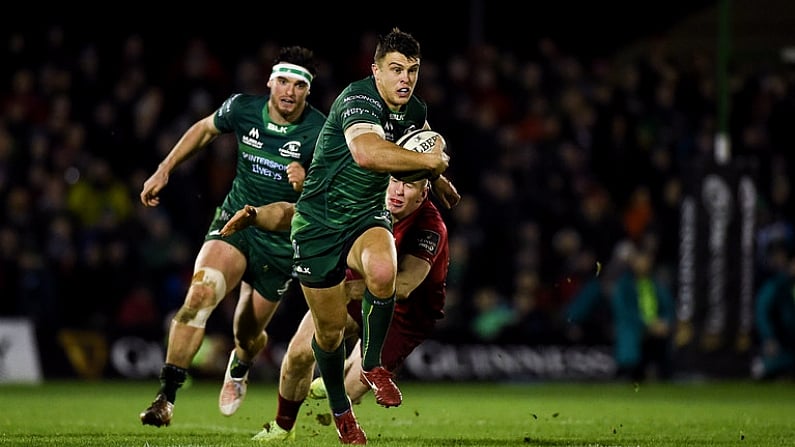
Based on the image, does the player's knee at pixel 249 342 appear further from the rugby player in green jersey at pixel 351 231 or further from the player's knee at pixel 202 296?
the rugby player in green jersey at pixel 351 231

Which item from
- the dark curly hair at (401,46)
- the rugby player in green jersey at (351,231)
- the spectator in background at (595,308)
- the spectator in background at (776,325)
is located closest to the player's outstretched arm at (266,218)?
the rugby player in green jersey at (351,231)

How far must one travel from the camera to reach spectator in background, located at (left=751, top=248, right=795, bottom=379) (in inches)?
745

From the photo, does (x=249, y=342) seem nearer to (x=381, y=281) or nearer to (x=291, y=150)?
(x=291, y=150)

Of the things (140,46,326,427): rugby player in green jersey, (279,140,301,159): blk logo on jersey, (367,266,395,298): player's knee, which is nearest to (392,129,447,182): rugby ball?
(367,266,395,298): player's knee

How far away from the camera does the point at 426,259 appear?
33.5 ft

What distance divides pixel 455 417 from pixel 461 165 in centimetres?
825

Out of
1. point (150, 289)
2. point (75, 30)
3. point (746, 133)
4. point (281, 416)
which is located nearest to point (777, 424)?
point (281, 416)

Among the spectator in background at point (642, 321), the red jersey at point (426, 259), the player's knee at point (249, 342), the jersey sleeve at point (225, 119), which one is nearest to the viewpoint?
the red jersey at point (426, 259)

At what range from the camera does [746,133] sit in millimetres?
21500

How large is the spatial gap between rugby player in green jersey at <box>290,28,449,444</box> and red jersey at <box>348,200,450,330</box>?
1355 mm

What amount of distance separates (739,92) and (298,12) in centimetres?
695

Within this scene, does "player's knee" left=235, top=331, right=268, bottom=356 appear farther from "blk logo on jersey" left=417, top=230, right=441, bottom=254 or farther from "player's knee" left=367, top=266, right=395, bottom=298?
"player's knee" left=367, top=266, right=395, bottom=298

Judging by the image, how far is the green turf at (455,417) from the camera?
957 centimetres

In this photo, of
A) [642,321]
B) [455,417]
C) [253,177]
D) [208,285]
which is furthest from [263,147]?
[642,321]
